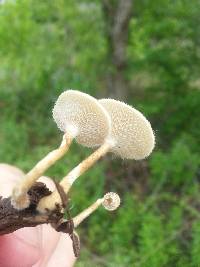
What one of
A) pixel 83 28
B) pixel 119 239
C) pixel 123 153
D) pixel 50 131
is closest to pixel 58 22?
pixel 83 28

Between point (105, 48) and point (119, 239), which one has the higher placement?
point (105, 48)

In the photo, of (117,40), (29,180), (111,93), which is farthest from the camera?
(111,93)

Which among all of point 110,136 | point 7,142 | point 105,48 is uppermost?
point 105,48

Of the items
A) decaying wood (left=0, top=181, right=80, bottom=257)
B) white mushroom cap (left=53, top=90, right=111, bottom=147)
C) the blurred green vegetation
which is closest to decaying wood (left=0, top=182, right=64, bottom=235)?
decaying wood (left=0, top=181, right=80, bottom=257)

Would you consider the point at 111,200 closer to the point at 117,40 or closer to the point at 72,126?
the point at 72,126

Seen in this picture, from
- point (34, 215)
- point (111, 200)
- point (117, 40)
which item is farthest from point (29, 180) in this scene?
point (117, 40)

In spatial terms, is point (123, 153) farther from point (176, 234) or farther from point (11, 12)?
point (11, 12)

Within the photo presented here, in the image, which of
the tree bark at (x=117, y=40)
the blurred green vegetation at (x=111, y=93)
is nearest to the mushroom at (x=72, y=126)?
the blurred green vegetation at (x=111, y=93)

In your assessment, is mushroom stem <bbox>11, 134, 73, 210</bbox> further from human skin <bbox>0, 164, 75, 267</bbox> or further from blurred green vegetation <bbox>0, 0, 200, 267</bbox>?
blurred green vegetation <bbox>0, 0, 200, 267</bbox>
